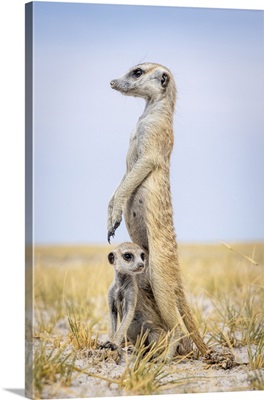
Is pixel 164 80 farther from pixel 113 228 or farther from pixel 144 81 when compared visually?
pixel 113 228

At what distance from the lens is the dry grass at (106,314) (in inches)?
321

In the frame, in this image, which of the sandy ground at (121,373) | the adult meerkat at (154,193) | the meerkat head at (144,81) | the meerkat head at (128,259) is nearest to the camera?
the sandy ground at (121,373)

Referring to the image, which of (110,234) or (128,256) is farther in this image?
(110,234)

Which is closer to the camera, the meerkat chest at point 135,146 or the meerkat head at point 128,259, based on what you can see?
the meerkat head at point 128,259

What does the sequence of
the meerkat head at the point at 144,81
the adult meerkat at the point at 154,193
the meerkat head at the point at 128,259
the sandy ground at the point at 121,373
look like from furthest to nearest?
the meerkat head at the point at 144,81 < the adult meerkat at the point at 154,193 < the meerkat head at the point at 128,259 < the sandy ground at the point at 121,373

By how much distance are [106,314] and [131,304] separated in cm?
222

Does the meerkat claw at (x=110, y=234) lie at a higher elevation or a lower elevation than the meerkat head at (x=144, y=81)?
lower

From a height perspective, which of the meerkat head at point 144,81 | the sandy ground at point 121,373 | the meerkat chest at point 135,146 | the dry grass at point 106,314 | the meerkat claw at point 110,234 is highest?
the meerkat head at point 144,81

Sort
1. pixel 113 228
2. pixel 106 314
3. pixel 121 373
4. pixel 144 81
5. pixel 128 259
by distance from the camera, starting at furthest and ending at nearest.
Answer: pixel 106 314
pixel 144 81
pixel 113 228
pixel 128 259
pixel 121 373

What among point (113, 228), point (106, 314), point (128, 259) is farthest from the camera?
point (106, 314)

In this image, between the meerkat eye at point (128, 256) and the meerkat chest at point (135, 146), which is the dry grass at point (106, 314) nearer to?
the meerkat eye at point (128, 256)

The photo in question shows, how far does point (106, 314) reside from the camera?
1056cm

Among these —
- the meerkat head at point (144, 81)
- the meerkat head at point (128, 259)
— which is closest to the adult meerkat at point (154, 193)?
the meerkat head at point (144, 81)

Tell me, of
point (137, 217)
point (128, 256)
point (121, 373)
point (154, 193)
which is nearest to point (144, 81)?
point (154, 193)
